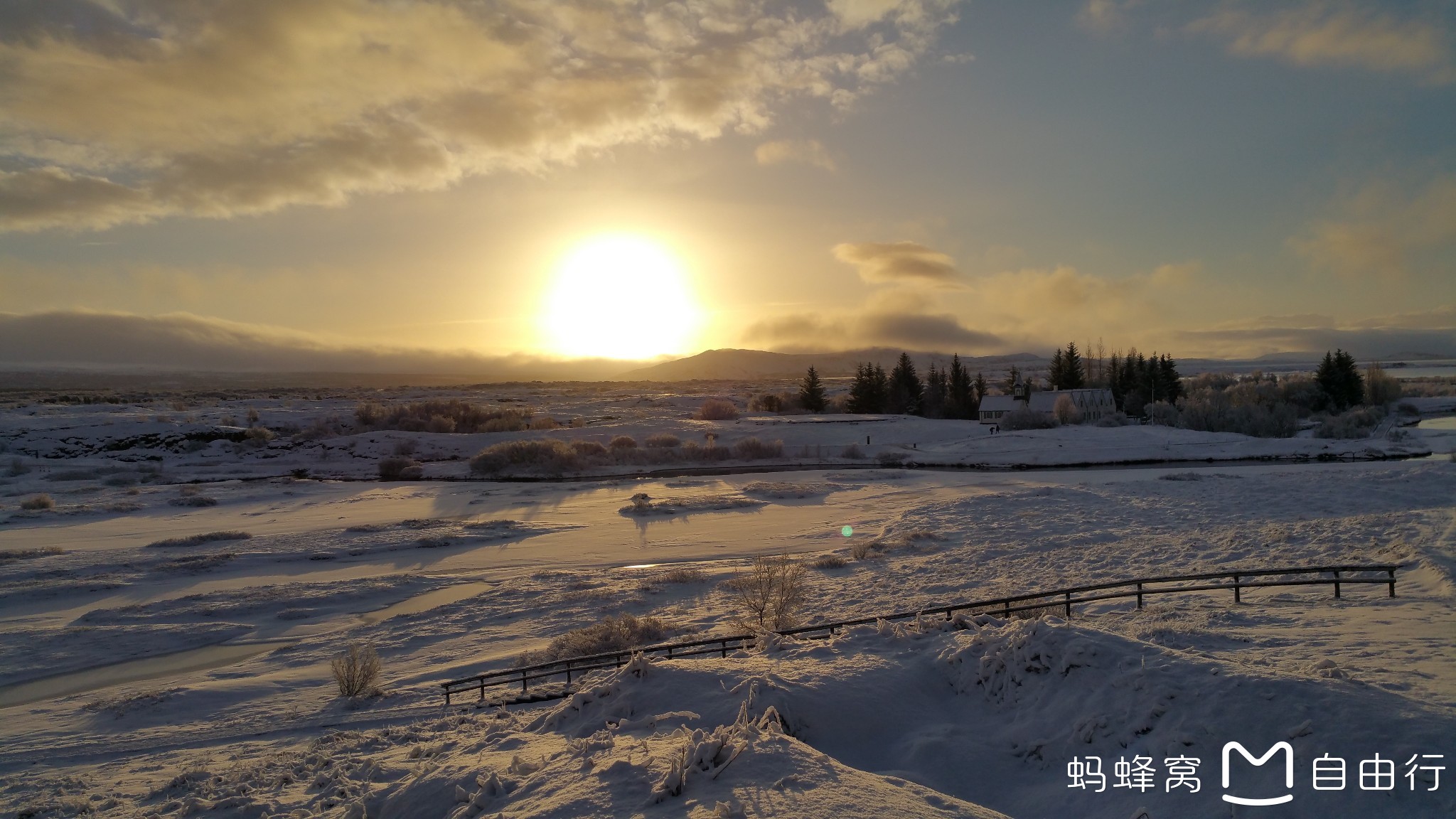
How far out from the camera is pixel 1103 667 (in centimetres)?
938

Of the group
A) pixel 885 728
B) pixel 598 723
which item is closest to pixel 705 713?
pixel 598 723

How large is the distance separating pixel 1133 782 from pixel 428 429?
73012 millimetres

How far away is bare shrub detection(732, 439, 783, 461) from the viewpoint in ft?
202

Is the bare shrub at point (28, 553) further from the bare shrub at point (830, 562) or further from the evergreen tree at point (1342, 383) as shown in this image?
the evergreen tree at point (1342, 383)

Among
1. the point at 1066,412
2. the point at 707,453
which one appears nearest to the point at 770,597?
the point at 707,453

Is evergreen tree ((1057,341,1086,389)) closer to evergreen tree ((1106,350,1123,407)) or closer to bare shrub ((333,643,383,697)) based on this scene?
evergreen tree ((1106,350,1123,407))

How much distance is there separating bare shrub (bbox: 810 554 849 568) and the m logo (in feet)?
59.0

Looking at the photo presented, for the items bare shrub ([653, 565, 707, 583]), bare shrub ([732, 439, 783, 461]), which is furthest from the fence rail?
bare shrub ([732, 439, 783, 461])

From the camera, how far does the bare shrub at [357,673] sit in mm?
15242

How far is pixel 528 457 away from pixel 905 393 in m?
52.3

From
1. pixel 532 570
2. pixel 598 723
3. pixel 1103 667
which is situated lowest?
pixel 532 570

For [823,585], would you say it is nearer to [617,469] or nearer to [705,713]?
[705,713]

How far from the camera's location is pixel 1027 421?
237 ft

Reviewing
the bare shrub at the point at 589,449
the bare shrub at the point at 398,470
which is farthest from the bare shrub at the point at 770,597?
the bare shrub at the point at 398,470
